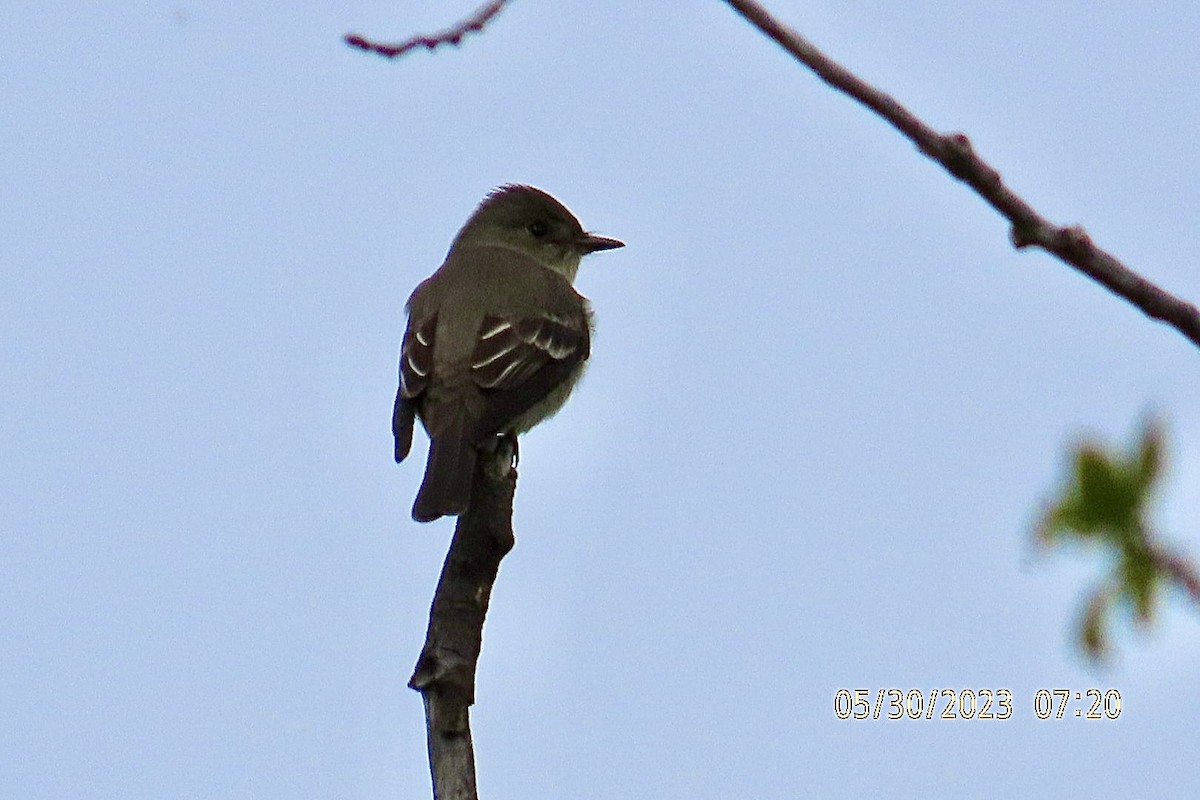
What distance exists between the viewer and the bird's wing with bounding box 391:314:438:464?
6.80 m

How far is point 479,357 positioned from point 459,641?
3414mm

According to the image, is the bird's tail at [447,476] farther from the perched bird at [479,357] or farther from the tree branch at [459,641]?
the tree branch at [459,641]

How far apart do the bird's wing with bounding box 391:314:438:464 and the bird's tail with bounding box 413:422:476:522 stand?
41cm

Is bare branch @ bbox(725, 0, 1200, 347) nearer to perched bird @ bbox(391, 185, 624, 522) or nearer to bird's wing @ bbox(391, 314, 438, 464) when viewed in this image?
perched bird @ bbox(391, 185, 624, 522)

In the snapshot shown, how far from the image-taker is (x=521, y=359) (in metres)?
7.16

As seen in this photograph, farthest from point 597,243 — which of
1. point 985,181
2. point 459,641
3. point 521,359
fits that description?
point 985,181

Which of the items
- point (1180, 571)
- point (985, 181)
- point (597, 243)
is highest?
point (597, 243)

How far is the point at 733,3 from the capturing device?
4.01 ft

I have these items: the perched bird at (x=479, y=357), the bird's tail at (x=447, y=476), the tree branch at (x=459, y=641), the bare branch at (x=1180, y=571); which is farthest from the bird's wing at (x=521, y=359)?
the bare branch at (x=1180, y=571)

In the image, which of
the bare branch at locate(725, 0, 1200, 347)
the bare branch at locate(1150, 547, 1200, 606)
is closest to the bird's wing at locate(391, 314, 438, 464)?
the bare branch at locate(725, 0, 1200, 347)

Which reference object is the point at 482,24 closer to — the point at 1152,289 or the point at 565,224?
the point at 1152,289

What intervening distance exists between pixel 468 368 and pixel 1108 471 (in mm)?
6034

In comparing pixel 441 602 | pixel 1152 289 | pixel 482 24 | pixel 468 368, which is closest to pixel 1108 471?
pixel 1152 289

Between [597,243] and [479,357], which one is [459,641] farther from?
[597,243]
